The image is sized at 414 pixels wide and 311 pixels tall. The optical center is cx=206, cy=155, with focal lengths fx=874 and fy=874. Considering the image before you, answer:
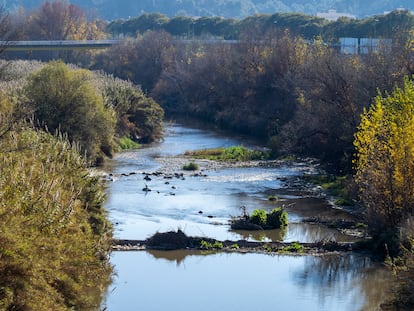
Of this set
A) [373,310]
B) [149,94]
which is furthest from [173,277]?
[149,94]

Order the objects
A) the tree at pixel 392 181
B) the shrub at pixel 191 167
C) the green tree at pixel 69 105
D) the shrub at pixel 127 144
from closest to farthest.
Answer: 1. the tree at pixel 392 181
2. the green tree at pixel 69 105
3. the shrub at pixel 191 167
4. the shrub at pixel 127 144

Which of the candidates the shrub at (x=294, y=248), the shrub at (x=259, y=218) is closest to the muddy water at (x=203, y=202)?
the shrub at (x=259, y=218)

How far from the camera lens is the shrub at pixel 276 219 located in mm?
42219

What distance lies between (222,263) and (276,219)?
6622 mm

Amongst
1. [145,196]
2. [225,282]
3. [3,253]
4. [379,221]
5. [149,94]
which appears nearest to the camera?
[3,253]

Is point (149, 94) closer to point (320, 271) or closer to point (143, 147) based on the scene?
point (143, 147)

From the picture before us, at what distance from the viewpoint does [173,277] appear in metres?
34.3

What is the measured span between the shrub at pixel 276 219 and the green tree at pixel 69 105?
18357mm

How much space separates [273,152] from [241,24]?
76.0 meters

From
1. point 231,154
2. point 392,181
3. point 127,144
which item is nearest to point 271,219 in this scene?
point 392,181

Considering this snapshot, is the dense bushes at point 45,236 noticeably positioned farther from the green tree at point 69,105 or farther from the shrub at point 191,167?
the shrub at point 191,167

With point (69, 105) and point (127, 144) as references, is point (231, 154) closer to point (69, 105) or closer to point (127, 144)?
point (127, 144)

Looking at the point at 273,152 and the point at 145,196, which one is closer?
the point at 145,196

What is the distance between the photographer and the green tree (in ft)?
190
